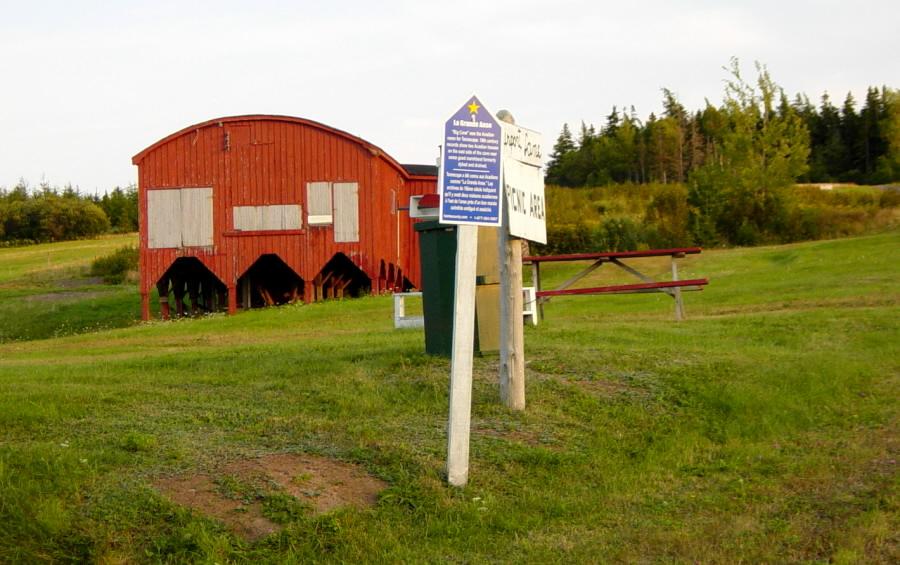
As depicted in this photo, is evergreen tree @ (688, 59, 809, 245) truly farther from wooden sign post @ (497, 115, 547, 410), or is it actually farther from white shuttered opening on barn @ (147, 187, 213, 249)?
wooden sign post @ (497, 115, 547, 410)

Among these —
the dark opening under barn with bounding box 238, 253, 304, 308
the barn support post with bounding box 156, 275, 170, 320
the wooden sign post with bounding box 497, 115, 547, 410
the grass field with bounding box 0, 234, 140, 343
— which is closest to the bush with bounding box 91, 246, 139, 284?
the grass field with bounding box 0, 234, 140, 343

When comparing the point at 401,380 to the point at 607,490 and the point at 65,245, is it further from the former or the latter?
the point at 65,245

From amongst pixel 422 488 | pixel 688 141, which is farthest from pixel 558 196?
pixel 422 488

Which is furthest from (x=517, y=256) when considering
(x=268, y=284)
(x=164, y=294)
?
(x=268, y=284)

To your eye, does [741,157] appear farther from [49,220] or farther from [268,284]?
[49,220]

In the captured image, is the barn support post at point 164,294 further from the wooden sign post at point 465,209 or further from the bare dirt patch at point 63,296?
the wooden sign post at point 465,209

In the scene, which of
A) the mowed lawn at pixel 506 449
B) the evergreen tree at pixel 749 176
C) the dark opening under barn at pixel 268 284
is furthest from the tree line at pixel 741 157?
the mowed lawn at pixel 506 449

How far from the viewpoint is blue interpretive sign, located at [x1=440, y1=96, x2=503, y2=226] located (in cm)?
775

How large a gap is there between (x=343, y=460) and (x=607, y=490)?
197 centimetres

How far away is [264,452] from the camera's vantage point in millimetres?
7918

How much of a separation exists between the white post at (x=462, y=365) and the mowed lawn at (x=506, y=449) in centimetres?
22

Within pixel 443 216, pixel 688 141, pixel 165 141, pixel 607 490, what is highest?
pixel 688 141

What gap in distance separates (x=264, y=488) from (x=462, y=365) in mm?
1666

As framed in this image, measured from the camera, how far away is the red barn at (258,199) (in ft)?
110
